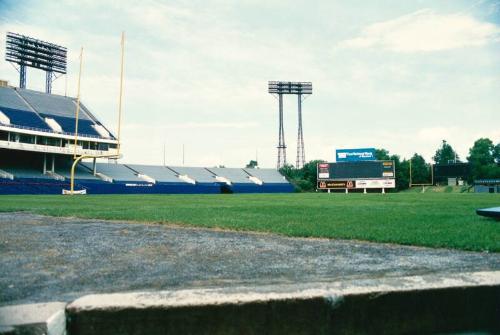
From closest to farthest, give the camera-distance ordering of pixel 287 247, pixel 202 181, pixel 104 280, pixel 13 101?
pixel 104 280, pixel 287 247, pixel 13 101, pixel 202 181

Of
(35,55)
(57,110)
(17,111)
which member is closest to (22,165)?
(17,111)

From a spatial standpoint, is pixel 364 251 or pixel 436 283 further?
pixel 364 251

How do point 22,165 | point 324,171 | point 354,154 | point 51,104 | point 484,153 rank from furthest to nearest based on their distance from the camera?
point 484,153 < point 354,154 < point 324,171 < point 51,104 < point 22,165

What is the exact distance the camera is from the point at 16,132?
36.7m

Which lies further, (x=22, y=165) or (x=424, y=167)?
(x=424, y=167)

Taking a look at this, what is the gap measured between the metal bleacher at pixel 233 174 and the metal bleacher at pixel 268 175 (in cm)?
169

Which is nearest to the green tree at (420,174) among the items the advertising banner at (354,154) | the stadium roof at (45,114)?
the advertising banner at (354,154)

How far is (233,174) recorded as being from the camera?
183 feet

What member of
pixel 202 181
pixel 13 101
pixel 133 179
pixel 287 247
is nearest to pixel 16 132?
pixel 13 101

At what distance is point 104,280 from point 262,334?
1.00 meters

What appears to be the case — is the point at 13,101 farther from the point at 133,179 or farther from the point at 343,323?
the point at 343,323

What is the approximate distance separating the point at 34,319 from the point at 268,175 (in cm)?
5771

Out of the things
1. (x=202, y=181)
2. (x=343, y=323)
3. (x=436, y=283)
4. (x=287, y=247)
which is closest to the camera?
Answer: (x=343, y=323)

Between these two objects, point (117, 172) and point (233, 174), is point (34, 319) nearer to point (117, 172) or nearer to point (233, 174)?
point (117, 172)
